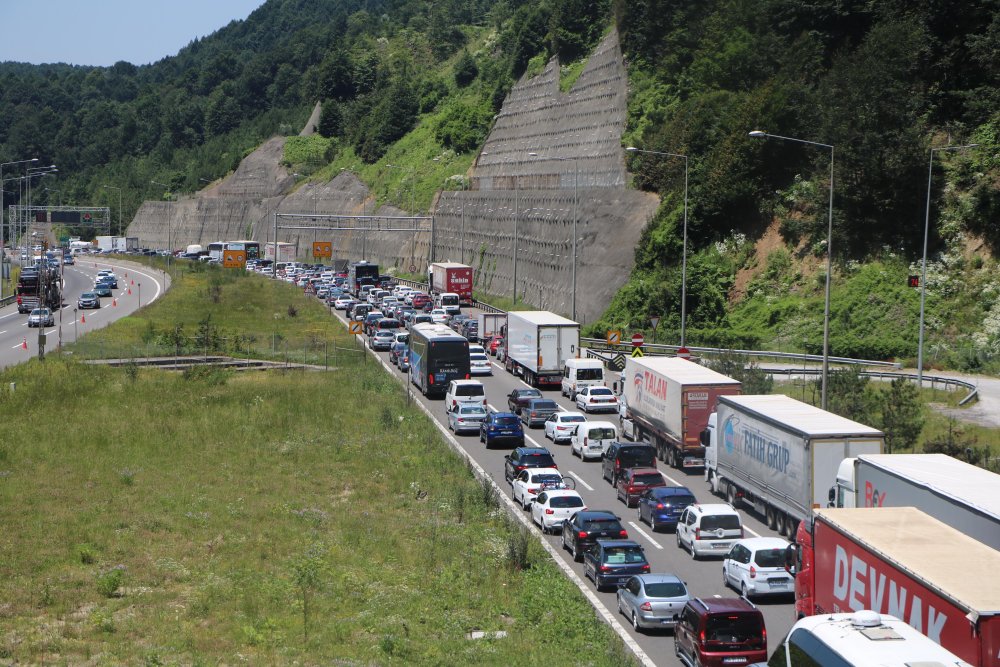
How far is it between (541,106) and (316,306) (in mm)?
36282

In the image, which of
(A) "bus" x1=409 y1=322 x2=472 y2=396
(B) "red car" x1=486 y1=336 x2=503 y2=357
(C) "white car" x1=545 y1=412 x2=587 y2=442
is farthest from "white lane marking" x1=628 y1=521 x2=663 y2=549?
(B) "red car" x1=486 y1=336 x2=503 y2=357

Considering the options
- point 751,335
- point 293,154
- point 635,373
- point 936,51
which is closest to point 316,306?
point 751,335

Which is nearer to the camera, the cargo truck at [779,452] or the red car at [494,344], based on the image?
the cargo truck at [779,452]

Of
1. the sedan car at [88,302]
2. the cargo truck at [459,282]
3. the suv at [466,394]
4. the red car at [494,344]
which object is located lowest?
the suv at [466,394]

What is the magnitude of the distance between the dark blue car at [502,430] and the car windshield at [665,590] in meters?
20.7

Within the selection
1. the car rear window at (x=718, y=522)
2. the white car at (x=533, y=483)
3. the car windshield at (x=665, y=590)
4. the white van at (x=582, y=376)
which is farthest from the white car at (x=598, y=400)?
the car windshield at (x=665, y=590)

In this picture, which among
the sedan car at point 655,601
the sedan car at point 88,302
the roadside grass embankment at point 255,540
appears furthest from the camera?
the sedan car at point 88,302

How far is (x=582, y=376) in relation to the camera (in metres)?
55.9

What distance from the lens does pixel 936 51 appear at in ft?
234

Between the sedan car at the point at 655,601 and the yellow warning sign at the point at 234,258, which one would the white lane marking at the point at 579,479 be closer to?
the sedan car at the point at 655,601

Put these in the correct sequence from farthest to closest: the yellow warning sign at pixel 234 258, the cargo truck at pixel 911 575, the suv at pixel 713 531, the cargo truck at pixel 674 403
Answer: the yellow warning sign at pixel 234 258, the cargo truck at pixel 674 403, the suv at pixel 713 531, the cargo truck at pixel 911 575

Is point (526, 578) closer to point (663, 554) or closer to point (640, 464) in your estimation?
point (663, 554)

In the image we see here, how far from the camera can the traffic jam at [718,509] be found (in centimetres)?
1725

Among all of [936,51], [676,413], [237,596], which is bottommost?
[237,596]
